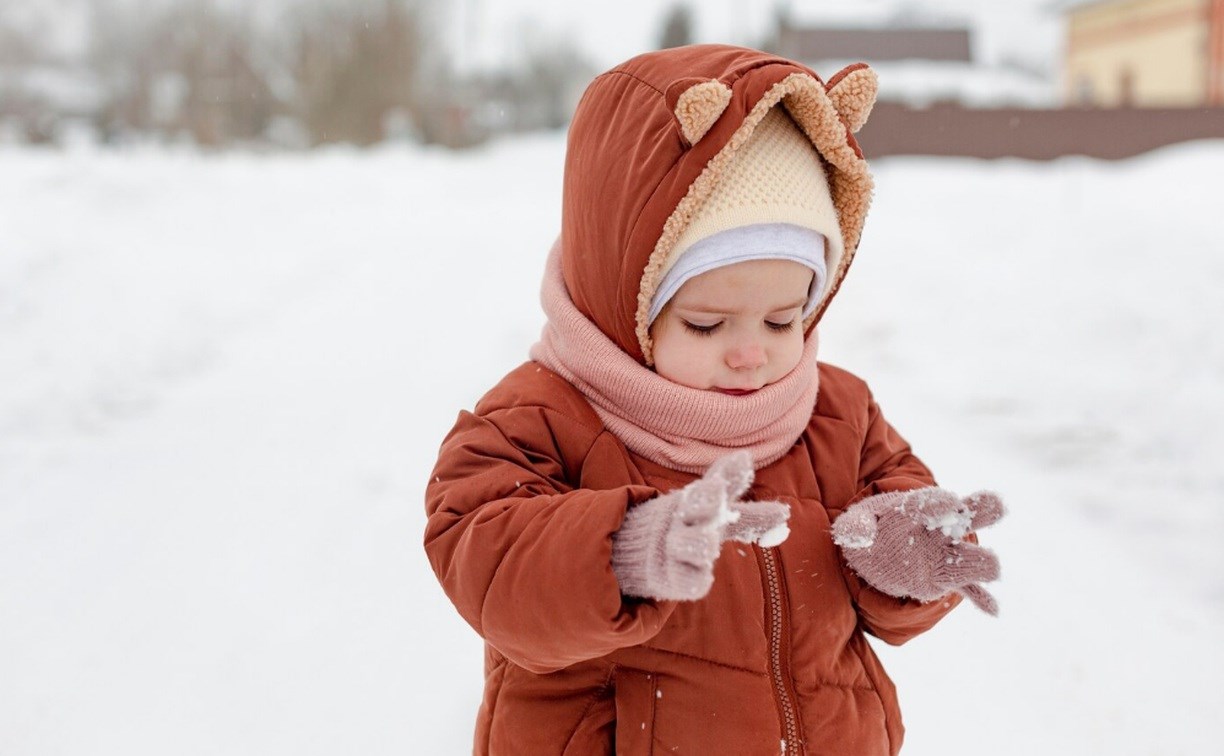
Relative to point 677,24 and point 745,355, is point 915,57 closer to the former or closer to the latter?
point 677,24

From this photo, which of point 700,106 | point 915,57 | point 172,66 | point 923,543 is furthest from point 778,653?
point 915,57

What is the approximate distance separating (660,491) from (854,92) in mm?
664

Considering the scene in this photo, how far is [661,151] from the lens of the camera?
1431mm

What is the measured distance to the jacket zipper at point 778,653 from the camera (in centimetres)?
147

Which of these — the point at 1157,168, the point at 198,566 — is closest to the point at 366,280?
the point at 198,566

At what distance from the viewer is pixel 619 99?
155cm

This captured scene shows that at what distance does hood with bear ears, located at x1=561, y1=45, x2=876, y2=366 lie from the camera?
1.42 meters

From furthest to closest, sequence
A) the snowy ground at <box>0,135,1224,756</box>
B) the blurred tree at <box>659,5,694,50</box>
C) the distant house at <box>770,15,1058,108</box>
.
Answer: the blurred tree at <box>659,5,694,50</box> → the distant house at <box>770,15,1058,108</box> → the snowy ground at <box>0,135,1224,756</box>

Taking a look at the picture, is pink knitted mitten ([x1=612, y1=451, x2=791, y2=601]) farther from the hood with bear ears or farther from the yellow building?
the yellow building

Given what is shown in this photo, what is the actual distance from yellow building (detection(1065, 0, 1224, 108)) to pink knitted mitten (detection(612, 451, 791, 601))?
62.5 ft

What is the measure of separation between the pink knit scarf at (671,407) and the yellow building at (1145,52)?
61.3ft

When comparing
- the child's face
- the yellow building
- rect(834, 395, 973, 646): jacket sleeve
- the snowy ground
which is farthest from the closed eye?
the yellow building

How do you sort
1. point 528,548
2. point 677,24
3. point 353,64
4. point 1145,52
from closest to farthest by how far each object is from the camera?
1. point 528,548
2. point 1145,52
3. point 353,64
4. point 677,24

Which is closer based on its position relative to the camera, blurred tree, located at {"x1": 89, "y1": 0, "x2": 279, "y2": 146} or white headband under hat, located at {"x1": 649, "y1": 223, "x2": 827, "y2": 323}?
white headband under hat, located at {"x1": 649, "y1": 223, "x2": 827, "y2": 323}
